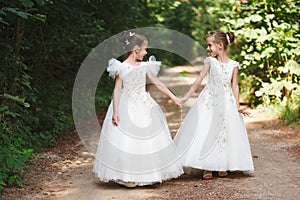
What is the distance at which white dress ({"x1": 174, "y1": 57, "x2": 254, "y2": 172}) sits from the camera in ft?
20.6

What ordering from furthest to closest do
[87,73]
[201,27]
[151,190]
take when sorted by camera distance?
[201,27] → [87,73] → [151,190]

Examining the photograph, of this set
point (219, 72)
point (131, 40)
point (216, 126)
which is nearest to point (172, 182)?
point (216, 126)

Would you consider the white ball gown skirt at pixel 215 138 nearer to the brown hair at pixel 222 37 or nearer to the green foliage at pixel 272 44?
the brown hair at pixel 222 37

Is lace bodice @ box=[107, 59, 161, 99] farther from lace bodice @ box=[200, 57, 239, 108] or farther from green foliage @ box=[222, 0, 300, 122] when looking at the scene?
green foliage @ box=[222, 0, 300, 122]

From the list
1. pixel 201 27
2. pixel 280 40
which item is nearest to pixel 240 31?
pixel 280 40

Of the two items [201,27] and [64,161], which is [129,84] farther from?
[201,27]

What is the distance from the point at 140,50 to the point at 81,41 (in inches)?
144

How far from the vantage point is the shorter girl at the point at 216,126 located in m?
6.29

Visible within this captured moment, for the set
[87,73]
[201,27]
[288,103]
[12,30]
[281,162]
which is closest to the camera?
[281,162]

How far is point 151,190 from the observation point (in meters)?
5.85

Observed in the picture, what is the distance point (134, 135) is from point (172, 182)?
2.50 ft

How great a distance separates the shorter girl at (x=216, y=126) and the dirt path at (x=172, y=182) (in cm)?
24

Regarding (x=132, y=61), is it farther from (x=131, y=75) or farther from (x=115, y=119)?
(x=115, y=119)

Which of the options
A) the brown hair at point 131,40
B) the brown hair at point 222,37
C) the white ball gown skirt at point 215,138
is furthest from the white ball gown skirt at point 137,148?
the brown hair at point 222,37
